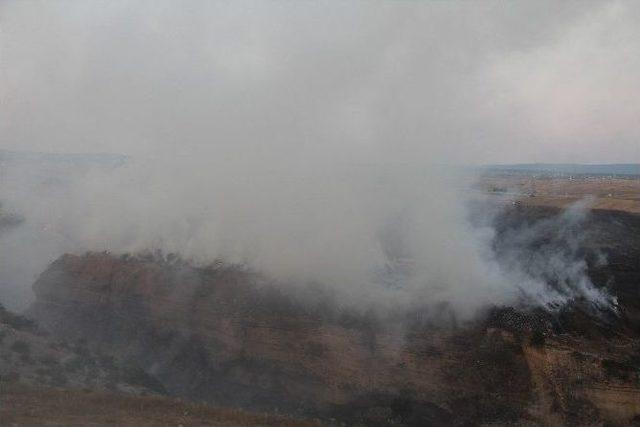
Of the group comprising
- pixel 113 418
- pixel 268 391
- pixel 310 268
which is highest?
pixel 310 268

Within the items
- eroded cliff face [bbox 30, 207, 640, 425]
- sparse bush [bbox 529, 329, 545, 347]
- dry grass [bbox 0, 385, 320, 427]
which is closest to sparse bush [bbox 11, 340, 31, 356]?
dry grass [bbox 0, 385, 320, 427]

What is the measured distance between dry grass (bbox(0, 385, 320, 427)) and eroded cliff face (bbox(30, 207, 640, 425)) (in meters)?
2.64

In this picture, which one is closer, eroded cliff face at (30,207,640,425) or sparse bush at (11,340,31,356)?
eroded cliff face at (30,207,640,425)

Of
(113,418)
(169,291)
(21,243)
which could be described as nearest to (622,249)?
(169,291)

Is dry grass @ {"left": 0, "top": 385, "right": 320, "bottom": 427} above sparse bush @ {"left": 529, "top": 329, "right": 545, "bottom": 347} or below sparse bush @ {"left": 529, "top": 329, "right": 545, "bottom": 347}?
below

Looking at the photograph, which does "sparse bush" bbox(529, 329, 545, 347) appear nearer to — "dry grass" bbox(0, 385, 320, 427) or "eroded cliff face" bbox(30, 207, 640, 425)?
"eroded cliff face" bbox(30, 207, 640, 425)

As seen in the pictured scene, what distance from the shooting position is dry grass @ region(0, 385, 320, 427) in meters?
10.3

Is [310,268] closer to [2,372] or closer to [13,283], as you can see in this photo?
[2,372]

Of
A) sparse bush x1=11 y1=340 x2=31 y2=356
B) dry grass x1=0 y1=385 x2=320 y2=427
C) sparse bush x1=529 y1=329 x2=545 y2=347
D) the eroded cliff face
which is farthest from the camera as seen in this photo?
sparse bush x1=11 y1=340 x2=31 y2=356

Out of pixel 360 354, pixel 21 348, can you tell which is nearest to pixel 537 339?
pixel 360 354

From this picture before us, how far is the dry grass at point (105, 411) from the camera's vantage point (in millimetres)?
10320

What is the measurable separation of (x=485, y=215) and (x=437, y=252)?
1760cm

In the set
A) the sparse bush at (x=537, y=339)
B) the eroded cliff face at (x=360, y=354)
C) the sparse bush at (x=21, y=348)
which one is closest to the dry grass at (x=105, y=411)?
the eroded cliff face at (x=360, y=354)

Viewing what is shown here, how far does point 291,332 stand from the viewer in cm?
1612
